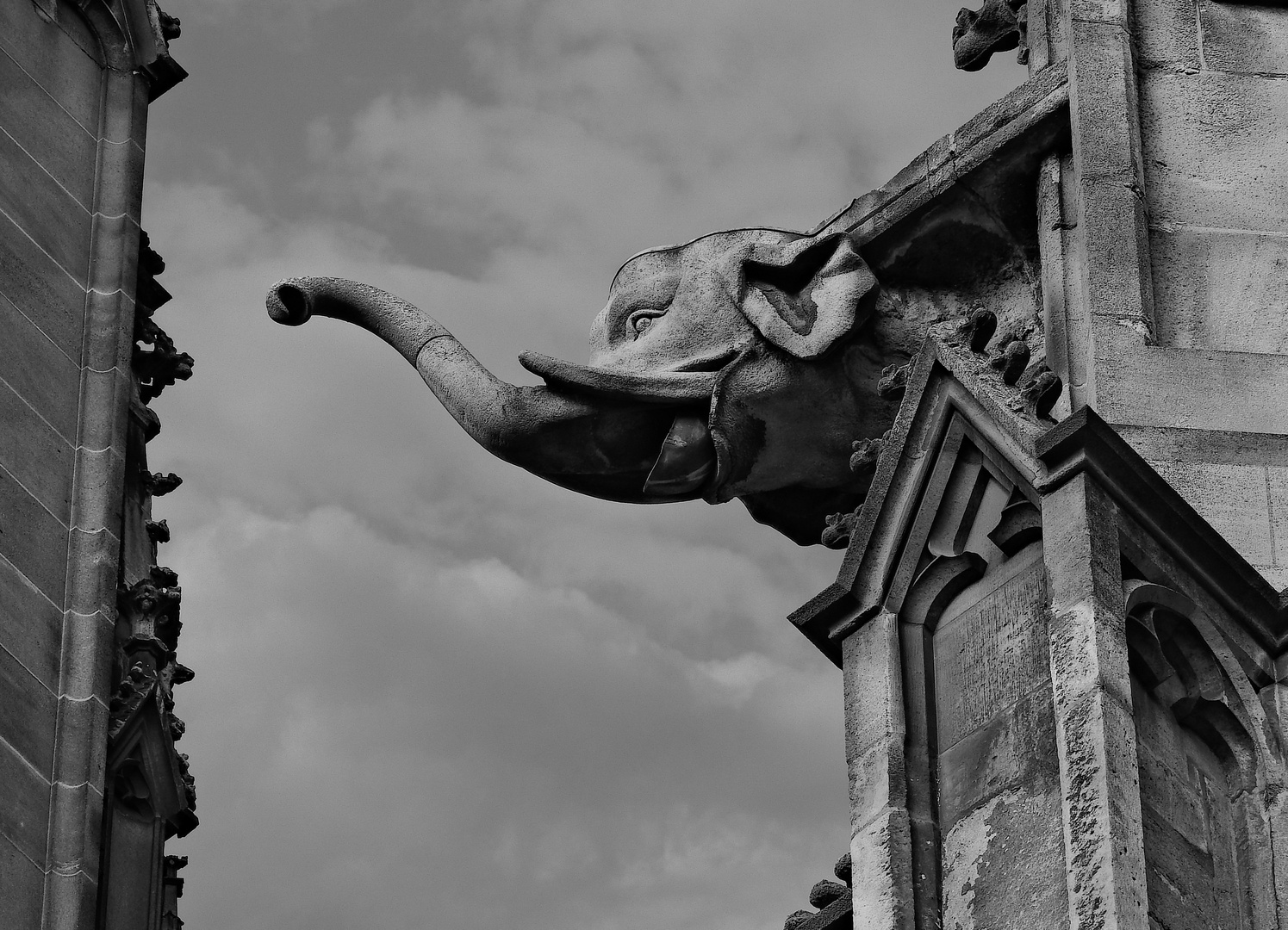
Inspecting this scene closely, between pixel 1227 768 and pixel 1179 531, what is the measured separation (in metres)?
0.59

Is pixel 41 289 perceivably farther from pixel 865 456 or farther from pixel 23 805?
pixel 865 456

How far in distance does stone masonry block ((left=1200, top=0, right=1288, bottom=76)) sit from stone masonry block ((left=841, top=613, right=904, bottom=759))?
229cm

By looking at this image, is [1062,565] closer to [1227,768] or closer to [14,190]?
[1227,768]

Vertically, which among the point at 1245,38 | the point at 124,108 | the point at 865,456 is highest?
the point at 124,108

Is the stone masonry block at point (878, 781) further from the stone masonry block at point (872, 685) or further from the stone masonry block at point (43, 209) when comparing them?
the stone masonry block at point (43, 209)

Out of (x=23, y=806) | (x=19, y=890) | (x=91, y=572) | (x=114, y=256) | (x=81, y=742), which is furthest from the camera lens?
(x=114, y=256)

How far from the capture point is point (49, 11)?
15.6 meters

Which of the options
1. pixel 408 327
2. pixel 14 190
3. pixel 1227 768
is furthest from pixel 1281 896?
pixel 14 190

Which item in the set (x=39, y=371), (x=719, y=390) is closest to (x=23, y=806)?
(x=39, y=371)

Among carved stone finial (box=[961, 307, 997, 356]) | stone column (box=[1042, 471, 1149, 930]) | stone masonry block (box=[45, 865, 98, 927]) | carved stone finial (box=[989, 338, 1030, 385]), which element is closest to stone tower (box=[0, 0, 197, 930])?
stone masonry block (box=[45, 865, 98, 927])

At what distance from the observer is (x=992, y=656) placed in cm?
855

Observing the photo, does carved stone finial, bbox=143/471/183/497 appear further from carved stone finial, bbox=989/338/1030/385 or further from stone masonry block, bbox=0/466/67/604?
carved stone finial, bbox=989/338/1030/385

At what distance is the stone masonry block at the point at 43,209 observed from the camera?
573 inches

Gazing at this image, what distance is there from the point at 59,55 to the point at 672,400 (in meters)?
6.15
